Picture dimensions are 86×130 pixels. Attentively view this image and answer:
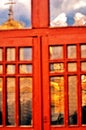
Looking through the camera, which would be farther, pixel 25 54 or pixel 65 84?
pixel 25 54

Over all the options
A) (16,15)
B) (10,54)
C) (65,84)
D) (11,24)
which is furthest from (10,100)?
(16,15)

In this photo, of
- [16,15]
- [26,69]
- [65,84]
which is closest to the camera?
[65,84]

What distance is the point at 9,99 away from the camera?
12.9 ft

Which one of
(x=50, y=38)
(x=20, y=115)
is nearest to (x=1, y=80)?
(x=20, y=115)

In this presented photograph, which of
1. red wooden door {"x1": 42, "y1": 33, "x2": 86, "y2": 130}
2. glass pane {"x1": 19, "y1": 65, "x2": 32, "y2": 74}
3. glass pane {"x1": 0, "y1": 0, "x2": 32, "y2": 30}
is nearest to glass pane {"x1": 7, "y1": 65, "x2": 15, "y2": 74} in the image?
glass pane {"x1": 19, "y1": 65, "x2": 32, "y2": 74}

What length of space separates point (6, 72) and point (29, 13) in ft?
2.55

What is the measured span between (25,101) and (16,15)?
3.49 ft

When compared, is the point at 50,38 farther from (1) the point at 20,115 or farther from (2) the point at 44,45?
(1) the point at 20,115

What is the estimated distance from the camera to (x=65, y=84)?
3809 mm

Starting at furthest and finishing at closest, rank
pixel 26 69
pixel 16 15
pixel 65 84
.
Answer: pixel 16 15
pixel 26 69
pixel 65 84

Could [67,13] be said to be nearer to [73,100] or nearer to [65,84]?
[65,84]

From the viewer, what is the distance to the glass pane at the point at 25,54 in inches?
154

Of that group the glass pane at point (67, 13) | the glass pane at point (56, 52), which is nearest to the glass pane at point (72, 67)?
the glass pane at point (56, 52)

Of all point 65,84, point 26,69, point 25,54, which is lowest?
point 65,84
